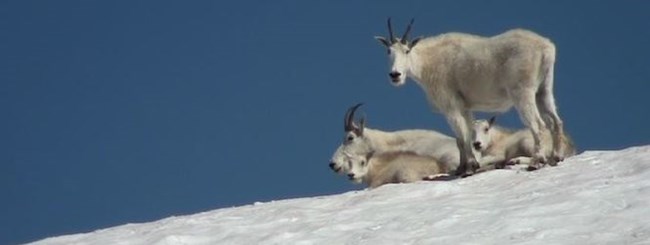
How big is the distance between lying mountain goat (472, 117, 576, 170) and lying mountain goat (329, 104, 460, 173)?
500 mm

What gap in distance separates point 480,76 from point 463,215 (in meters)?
3.54

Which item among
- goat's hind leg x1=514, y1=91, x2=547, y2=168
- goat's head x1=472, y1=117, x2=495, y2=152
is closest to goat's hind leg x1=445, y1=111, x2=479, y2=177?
goat's hind leg x1=514, y1=91, x2=547, y2=168

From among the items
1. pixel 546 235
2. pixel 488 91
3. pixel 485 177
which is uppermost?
pixel 488 91

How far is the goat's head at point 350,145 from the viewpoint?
805 inches

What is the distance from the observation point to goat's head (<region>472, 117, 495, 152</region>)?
768 inches

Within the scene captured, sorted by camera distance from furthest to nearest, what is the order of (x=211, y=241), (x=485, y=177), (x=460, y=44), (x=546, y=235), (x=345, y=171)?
(x=345, y=171), (x=460, y=44), (x=485, y=177), (x=211, y=241), (x=546, y=235)

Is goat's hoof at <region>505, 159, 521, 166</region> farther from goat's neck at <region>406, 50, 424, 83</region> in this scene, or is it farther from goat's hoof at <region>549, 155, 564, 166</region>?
goat's neck at <region>406, 50, 424, 83</region>

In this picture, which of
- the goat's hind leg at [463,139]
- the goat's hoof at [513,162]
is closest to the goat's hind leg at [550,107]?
the goat's hoof at [513,162]

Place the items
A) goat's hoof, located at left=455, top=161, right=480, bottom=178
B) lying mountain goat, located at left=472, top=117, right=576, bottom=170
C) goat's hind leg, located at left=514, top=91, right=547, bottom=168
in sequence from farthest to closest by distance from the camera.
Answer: lying mountain goat, located at left=472, top=117, right=576, bottom=170, goat's hoof, located at left=455, top=161, right=480, bottom=178, goat's hind leg, located at left=514, top=91, right=547, bottom=168

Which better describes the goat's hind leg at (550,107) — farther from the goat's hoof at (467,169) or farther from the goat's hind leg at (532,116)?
the goat's hoof at (467,169)

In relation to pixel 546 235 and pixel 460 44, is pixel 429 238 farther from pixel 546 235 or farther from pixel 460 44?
pixel 460 44

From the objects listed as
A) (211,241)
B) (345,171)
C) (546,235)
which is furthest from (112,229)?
(546,235)

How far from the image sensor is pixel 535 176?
14.7m

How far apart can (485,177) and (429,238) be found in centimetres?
350
